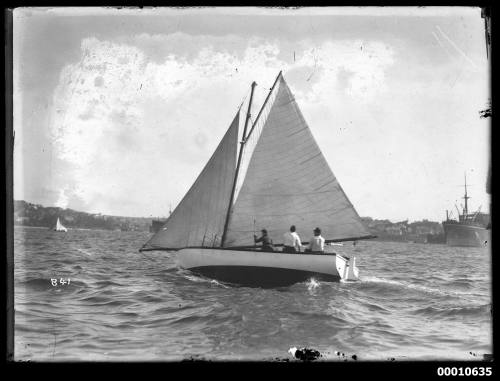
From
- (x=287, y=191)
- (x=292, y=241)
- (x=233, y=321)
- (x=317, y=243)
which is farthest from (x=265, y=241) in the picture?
(x=233, y=321)

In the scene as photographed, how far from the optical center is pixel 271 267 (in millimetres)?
17938

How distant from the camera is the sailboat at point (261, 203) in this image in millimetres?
18719

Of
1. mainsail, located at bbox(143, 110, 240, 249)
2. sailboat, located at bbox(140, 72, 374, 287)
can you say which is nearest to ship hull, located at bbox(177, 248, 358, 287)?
sailboat, located at bbox(140, 72, 374, 287)

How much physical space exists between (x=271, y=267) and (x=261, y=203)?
9.13 feet

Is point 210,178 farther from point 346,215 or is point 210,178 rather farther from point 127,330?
point 127,330

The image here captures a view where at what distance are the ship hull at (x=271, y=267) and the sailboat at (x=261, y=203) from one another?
41 millimetres

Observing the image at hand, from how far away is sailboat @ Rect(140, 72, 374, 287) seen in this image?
61.4ft

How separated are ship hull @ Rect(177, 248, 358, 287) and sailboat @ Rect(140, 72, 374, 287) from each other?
0.04m

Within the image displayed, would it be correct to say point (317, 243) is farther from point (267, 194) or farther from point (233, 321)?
point (233, 321)

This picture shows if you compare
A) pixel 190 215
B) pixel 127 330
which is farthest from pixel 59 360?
pixel 190 215

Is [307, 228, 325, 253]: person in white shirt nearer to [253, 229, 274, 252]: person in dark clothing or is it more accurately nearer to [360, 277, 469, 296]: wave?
[253, 229, 274, 252]: person in dark clothing

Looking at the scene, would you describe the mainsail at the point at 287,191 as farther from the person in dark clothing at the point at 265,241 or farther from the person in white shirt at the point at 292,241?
the person in white shirt at the point at 292,241

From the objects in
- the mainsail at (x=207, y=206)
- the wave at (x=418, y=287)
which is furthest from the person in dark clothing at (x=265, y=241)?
the wave at (x=418, y=287)

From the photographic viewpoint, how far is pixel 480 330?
10773 mm
